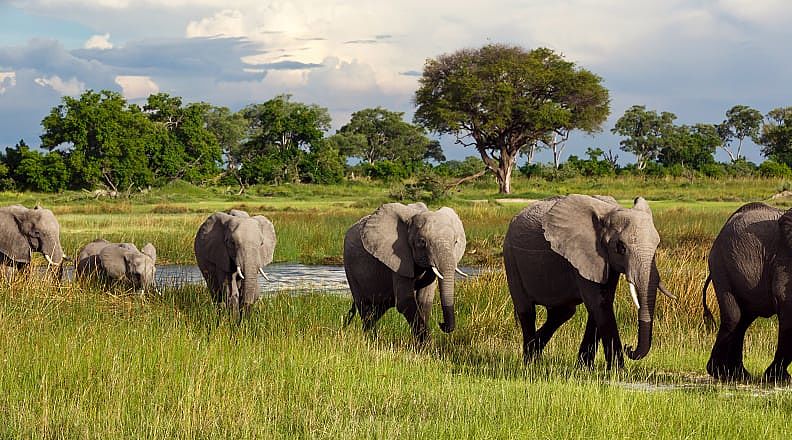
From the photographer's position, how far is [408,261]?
10.2 metres

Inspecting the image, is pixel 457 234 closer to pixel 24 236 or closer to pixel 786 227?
pixel 786 227

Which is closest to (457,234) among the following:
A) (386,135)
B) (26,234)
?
(26,234)

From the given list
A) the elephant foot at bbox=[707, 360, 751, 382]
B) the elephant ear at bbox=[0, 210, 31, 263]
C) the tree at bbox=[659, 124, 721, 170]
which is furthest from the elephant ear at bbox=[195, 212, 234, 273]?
the tree at bbox=[659, 124, 721, 170]

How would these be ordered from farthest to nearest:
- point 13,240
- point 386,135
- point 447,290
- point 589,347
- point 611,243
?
point 386,135 < point 13,240 < point 447,290 < point 589,347 < point 611,243

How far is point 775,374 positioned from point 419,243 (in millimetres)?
3628

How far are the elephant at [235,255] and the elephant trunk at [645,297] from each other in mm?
5168

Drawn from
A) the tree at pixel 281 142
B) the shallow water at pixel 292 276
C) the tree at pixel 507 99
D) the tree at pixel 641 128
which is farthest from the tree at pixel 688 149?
the shallow water at pixel 292 276

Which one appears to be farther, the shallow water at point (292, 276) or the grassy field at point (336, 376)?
the shallow water at point (292, 276)

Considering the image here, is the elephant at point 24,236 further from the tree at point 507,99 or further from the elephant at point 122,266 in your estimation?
the tree at point 507,99

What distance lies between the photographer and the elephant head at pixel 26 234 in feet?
48.8

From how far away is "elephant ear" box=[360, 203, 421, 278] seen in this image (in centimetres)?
1023

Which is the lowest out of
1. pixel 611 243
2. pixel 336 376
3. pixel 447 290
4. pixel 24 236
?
pixel 336 376

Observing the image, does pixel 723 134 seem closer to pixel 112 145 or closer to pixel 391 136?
pixel 391 136

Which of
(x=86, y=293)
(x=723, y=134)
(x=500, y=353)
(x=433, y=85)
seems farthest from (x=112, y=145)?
(x=723, y=134)
